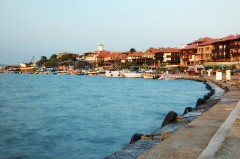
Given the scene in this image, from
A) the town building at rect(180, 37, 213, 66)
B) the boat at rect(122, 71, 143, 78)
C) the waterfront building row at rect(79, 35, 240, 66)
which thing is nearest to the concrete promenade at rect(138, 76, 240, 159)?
the waterfront building row at rect(79, 35, 240, 66)

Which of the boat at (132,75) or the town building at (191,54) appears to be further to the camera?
the town building at (191,54)

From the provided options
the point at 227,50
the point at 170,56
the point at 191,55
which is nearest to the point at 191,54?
the point at 191,55

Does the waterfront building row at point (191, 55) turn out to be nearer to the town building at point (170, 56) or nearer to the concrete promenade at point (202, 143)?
the town building at point (170, 56)

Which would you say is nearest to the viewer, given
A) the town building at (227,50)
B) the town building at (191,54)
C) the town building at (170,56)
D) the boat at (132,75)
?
the town building at (227,50)

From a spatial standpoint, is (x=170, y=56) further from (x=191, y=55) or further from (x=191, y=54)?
(x=191, y=55)

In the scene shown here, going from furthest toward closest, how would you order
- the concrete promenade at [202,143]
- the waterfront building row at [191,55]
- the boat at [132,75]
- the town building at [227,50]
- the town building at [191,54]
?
the town building at [191,54] → the boat at [132,75] → the waterfront building row at [191,55] → the town building at [227,50] → the concrete promenade at [202,143]


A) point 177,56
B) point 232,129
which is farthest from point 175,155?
point 177,56

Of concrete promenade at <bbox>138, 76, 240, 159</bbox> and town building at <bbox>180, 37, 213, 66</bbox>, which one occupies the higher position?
town building at <bbox>180, 37, 213, 66</bbox>

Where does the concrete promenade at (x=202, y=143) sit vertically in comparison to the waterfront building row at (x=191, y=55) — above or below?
below

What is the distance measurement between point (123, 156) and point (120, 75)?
10062 centimetres

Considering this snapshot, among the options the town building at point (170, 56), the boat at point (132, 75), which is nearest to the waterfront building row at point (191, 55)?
the town building at point (170, 56)

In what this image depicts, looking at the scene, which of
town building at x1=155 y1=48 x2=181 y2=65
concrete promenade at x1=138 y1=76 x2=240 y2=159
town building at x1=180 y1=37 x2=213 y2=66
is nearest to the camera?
concrete promenade at x1=138 y1=76 x2=240 y2=159

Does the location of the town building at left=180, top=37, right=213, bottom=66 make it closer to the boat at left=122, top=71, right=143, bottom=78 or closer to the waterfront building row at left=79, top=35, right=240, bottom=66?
the waterfront building row at left=79, top=35, right=240, bottom=66

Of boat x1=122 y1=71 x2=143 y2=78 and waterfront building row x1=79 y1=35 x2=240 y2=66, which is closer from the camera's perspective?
waterfront building row x1=79 y1=35 x2=240 y2=66
